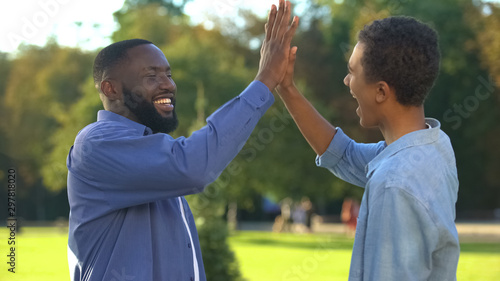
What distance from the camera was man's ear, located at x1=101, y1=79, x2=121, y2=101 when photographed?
307 centimetres

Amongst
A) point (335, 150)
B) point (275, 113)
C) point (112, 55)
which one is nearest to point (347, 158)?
point (335, 150)

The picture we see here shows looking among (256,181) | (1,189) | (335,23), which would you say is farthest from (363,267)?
(1,189)

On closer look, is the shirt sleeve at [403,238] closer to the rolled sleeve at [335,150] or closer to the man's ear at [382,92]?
the man's ear at [382,92]

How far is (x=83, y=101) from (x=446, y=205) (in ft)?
99.0

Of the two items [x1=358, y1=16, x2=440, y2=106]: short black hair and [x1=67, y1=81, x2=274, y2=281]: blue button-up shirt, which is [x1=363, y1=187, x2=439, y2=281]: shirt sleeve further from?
[x1=67, y1=81, x2=274, y2=281]: blue button-up shirt

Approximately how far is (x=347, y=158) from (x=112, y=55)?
1267mm

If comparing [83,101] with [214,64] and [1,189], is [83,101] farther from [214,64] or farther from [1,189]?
[1,189]

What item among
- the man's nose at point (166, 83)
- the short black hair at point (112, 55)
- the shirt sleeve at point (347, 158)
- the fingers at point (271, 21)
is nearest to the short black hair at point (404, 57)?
the fingers at point (271, 21)

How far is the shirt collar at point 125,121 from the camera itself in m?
2.96

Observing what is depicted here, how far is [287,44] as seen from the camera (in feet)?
9.77

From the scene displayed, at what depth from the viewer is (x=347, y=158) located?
3.29m

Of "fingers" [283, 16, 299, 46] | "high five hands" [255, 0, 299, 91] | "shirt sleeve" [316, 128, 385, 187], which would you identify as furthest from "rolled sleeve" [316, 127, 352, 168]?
"fingers" [283, 16, 299, 46]

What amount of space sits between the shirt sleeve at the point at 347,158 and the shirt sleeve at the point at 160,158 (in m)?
0.65

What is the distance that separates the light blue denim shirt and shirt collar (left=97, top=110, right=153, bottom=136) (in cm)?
109
